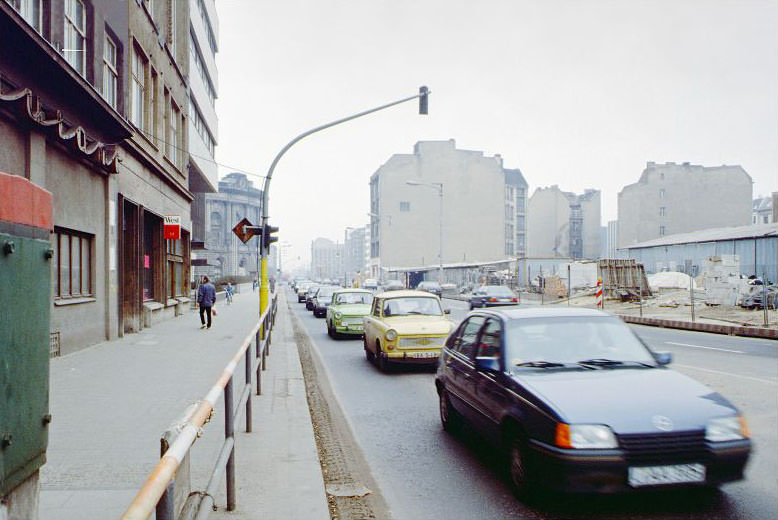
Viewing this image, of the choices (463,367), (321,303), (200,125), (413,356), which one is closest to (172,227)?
(321,303)

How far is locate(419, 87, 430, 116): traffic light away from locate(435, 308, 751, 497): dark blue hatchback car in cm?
1253

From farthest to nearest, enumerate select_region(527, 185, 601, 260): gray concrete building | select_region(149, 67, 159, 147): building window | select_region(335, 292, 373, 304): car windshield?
select_region(527, 185, 601, 260): gray concrete building
select_region(149, 67, 159, 147): building window
select_region(335, 292, 373, 304): car windshield

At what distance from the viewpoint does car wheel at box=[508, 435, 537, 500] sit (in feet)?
15.6

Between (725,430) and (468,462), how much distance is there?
2.31 meters

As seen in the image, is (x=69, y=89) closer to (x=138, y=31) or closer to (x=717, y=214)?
(x=138, y=31)

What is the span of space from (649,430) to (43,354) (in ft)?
12.2

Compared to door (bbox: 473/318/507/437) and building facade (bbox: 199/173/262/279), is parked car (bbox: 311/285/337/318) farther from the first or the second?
building facade (bbox: 199/173/262/279)

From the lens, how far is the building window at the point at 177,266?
26062 mm

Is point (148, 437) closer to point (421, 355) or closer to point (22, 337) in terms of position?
point (22, 337)

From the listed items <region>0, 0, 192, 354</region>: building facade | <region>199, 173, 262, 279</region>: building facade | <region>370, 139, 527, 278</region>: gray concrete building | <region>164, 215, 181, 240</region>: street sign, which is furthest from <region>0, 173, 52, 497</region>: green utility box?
<region>199, 173, 262, 279</region>: building facade

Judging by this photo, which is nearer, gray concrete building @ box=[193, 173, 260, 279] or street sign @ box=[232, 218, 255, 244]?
street sign @ box=[232, 218, 255, 244]

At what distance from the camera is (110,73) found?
1698 cm

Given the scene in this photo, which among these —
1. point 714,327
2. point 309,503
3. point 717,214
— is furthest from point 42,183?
point 717,214

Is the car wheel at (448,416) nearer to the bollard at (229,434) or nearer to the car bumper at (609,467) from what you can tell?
the car bumper at (609,467)
